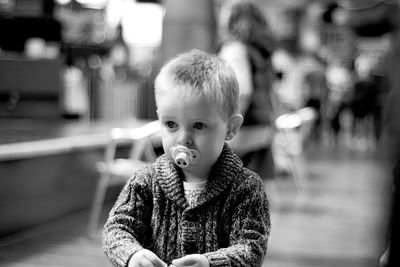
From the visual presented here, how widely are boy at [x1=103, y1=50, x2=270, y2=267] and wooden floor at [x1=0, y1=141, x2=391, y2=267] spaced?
949 mm

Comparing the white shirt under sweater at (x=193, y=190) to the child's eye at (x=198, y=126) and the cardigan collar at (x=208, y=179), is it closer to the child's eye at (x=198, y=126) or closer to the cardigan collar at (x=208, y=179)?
the cardigan collar at (x=208, y=179)

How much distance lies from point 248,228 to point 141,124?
630cm

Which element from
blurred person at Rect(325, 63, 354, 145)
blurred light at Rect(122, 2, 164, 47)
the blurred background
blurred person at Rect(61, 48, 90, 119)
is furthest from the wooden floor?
blurred person at Rect(325, 63, 354, 145)

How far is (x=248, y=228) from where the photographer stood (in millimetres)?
1419

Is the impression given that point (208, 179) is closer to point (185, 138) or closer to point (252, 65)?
point (185, 138)

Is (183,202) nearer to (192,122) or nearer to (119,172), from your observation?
(192,122)

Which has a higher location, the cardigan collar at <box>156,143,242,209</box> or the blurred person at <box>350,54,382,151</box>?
the cardigan collar at <box>156,143,242,209</box>

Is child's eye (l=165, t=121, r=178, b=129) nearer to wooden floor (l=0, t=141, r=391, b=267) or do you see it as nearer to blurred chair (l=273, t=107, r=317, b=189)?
wooden floor (l=0, t=141, r=391, b=267)

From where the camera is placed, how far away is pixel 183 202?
1.42m

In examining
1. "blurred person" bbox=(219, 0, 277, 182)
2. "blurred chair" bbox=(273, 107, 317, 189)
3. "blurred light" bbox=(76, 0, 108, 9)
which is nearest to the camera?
"blurred person" bbox=(219, 0, 277, 182)

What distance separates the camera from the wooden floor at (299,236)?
3906 mm

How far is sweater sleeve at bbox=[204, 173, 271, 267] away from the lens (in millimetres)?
1389

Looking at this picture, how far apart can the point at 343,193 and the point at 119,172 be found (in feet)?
11.4

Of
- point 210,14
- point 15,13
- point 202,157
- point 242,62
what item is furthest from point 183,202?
point 15,13
